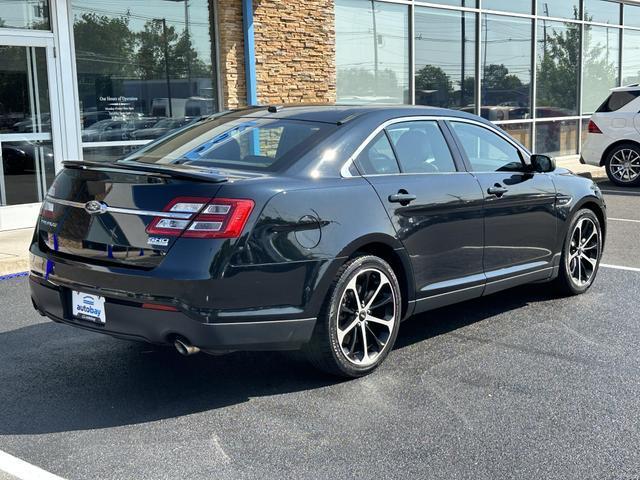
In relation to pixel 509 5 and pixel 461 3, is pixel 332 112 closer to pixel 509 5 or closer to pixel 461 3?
pixel 461 3

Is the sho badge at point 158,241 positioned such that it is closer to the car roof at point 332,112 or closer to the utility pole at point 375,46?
the car roof at point 332,112

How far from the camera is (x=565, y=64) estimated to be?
18.5 m

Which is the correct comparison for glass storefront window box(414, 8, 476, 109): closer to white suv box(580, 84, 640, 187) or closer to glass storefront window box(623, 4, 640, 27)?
white suv box(580, 84, 640, 187)

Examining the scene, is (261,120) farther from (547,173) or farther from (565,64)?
(565,64)

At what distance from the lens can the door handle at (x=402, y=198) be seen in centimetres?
461

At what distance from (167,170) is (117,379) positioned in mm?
1343

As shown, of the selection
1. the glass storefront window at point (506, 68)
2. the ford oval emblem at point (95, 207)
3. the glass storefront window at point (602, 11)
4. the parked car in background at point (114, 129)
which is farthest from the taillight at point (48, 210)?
the glass storefront window at point (602, 11)

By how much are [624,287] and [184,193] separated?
442 cm

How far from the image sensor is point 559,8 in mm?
17875

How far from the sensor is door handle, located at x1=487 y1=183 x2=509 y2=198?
532cm

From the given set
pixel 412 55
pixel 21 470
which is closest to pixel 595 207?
pixel 21 470

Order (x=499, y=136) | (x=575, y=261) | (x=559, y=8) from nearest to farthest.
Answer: (x=499, y=136), (x=575, y=261), (x=559, y=8)

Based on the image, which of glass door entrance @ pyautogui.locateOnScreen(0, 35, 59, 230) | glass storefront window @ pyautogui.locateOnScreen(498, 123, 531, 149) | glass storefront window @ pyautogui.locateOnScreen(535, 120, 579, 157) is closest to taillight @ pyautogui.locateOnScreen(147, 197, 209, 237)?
glass door entrance @ pyautogui.locateOnScreen(0, 35, 59, 230)

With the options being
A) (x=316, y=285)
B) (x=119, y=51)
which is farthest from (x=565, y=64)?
(x=316, y=285)
